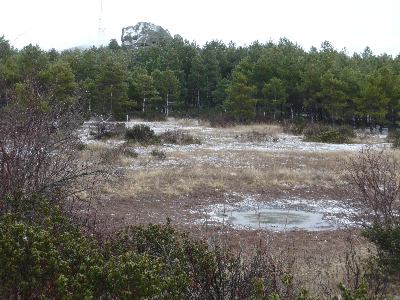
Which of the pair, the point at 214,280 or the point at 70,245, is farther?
the point at 214,280

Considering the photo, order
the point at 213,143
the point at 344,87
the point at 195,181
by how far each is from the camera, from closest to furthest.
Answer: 1. the point at 195,181
2. the point at 213,143
3. the point at 344,87

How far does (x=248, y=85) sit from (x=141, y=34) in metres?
85.4

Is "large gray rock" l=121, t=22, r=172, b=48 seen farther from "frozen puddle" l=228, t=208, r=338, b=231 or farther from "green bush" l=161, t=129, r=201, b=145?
"frozen puddle" l=228, t=208, r=338, b=231

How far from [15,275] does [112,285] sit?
2.10 ft

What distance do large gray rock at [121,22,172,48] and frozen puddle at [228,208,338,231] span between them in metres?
111

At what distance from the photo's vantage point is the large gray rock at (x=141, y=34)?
4562 inches

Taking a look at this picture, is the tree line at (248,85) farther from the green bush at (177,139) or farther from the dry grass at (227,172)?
the dry grass at (227,172)

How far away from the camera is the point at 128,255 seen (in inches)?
100

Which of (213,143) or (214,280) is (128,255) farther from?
(213,143)

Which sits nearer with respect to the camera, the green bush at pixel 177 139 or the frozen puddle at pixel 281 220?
the frozen puddle at pixel 281 220

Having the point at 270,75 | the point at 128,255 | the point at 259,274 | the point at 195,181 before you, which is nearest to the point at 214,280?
the point at 259,274

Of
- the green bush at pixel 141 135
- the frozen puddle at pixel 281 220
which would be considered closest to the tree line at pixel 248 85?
the green bush at pixel 141 135

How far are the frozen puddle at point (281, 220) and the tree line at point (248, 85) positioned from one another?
73.7 ft

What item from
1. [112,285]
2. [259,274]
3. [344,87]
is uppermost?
[344,87]
